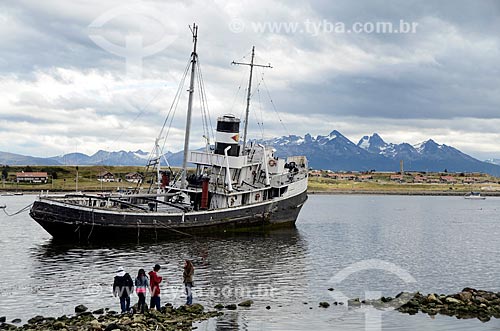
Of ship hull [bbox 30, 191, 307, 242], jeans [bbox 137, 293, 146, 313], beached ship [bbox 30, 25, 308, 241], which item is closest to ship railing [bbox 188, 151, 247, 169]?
beached ship [bbox 30, 25, 308, 241]

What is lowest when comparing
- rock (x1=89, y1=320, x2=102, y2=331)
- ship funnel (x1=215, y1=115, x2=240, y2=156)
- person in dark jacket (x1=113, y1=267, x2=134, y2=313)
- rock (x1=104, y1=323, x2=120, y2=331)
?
→ rock (x1=89, y1=320, x2=102, y2=331)

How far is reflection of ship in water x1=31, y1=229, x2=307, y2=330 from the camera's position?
104ft

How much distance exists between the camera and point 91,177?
170m

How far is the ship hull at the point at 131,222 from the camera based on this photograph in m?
48.5

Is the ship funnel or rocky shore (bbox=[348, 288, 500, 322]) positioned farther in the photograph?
the ship funnel

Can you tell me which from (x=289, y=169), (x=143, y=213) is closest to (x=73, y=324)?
(x=143, y=213)

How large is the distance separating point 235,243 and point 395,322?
28142 mm

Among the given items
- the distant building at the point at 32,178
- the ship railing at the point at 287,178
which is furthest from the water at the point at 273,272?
the distant building at the point at 32,178

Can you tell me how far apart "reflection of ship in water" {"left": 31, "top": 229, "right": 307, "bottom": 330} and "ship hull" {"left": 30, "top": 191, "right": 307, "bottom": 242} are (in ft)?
3.72

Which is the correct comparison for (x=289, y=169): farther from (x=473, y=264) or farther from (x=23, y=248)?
(x=23, y=248)

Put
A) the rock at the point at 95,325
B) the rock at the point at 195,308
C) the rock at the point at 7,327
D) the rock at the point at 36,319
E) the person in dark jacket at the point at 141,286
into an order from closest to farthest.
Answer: the rock at the point at 95,325 → the rock at the point at 7,327 → the rock at the point at 36,319 → the person in dark jacket at the point at 141,286 → the rock at the point at 195,308

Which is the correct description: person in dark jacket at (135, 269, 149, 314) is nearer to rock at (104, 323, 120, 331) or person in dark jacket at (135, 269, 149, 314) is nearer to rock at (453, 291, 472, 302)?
rock at (104, 323, 120, 331)

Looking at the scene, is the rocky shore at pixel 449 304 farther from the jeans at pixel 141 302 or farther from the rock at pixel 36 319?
the rock at pixel 36 319

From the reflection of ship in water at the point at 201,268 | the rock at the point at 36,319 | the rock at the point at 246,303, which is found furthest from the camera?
the reflection of ship in water at the point at 201,268
